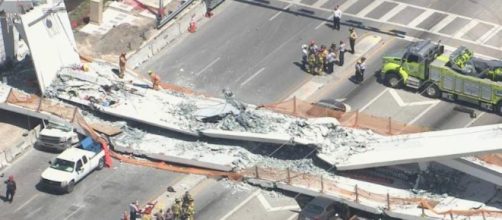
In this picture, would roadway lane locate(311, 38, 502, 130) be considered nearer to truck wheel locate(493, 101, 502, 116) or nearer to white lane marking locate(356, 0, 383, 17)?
truck wheel locate(493, 101, 502, 116)

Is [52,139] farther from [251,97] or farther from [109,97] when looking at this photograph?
[251,97]

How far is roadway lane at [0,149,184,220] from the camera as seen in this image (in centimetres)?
6138

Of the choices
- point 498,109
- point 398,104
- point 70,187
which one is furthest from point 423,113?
point 70,187

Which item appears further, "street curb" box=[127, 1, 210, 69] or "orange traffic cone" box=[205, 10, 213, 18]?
"orange traffic cone" box=[205, 10, 213, 18]

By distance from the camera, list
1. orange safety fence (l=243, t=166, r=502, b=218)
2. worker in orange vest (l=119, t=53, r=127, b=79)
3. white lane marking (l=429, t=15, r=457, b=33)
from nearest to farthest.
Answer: orange safety fence (l=243, t=166, r=502, b=218), worker in orange vest (l=119, t=53, r=127, b=79), white lane marking (l=429, t=15, r=457, b=33)

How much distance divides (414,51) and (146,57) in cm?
1503

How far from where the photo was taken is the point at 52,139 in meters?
65.5

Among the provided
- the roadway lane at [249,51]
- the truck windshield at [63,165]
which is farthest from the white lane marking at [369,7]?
the truck windshield at [63,165]

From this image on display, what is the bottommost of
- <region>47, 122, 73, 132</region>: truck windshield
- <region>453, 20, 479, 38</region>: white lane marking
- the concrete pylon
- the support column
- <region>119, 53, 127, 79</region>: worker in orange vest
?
the support column

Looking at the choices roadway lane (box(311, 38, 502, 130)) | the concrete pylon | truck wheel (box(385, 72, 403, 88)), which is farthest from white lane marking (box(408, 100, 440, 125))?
the concrete pylon

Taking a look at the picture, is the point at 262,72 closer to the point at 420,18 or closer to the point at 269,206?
the point at 420,18

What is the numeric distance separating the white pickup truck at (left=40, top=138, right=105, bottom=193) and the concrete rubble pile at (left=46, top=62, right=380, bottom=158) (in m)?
3.61

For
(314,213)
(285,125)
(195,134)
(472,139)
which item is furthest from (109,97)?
(472,139)

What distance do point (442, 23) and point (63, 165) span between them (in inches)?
957
